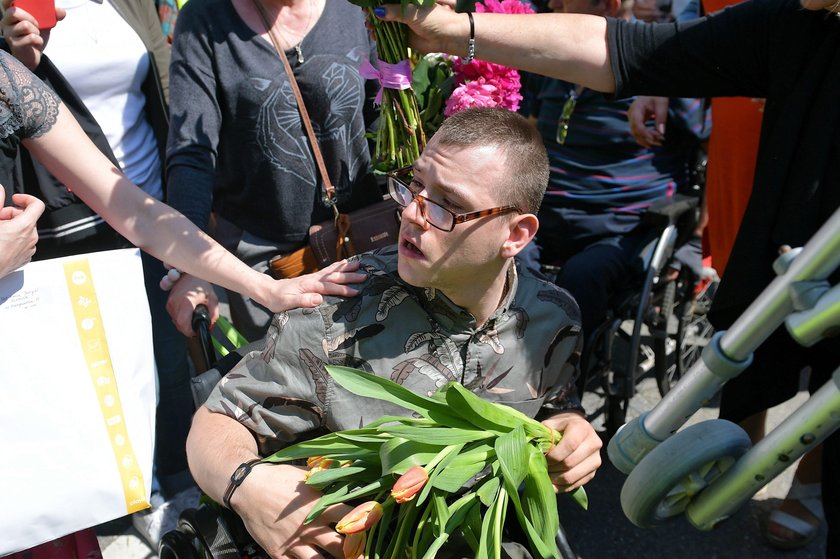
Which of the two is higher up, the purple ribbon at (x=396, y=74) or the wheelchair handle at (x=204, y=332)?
the purple ribbon at (x=396, y=74)

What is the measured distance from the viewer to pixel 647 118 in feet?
10.5

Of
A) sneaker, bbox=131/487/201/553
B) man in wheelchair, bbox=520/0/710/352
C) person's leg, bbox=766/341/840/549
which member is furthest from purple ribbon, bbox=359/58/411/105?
person's leg, bbox=766/341/840/549

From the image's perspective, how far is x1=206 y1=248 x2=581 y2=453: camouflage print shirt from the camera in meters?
1.77

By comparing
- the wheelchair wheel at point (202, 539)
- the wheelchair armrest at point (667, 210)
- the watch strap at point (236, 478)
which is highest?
the watch strap at point (236, 478)

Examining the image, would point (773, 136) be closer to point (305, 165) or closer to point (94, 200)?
point (305, 165)

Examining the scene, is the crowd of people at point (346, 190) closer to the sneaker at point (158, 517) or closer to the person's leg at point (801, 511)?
the person's leg at point (801, 511)

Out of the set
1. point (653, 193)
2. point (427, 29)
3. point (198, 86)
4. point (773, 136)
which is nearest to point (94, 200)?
point (198, 86)

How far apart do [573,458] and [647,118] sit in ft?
6.35

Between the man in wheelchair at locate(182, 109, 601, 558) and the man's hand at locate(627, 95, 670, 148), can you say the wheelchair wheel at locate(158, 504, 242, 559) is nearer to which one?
the man in wheelchair at locate(182, 109, 601, 558)

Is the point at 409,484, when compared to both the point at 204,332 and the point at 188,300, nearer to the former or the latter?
the point at 204,332

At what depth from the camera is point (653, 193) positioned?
3.34m

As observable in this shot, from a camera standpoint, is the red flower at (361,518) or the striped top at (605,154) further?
the striped top at (605,154)

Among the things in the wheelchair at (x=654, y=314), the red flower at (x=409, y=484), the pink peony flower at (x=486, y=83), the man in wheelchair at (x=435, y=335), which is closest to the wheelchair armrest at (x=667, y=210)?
the wheelchair at (x=654, y=314)

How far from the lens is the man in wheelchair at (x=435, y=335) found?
1.74m
